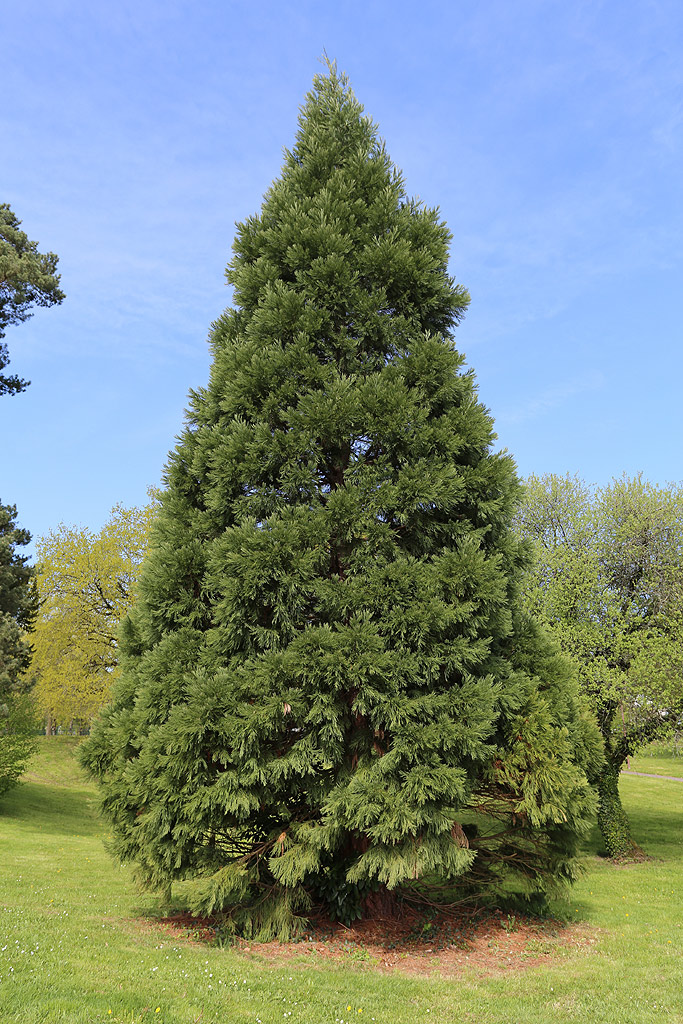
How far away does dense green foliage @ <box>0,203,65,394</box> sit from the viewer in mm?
21750

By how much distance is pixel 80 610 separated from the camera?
31031mm

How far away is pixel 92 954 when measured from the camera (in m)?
6.87

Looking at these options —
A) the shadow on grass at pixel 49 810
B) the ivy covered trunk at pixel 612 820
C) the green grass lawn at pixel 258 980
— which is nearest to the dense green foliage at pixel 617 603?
the ivy covered trunk at pixel 612 820

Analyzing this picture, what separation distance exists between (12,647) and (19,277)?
40.0ft

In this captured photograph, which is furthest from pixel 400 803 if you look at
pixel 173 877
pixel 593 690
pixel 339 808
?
pixel 593 690

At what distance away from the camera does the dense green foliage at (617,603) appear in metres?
17.1

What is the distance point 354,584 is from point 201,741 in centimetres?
263

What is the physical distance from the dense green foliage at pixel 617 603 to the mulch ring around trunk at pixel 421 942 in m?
8.44

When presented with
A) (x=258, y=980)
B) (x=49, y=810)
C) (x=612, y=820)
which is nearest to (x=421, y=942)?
(x=258, y=980)

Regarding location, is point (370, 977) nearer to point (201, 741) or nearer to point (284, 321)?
point (201, 741)

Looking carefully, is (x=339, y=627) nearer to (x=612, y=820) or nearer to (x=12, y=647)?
(x=612, y=820)

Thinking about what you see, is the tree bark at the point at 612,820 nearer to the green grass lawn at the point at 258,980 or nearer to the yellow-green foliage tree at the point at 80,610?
the green grass lawn at the point at 258,980

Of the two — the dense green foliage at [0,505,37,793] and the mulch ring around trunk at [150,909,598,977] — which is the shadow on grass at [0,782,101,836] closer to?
the dense green foliage at [0,505,37,793]

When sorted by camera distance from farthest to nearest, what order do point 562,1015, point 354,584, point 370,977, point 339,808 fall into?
point 354,584 → point 339,808 → point 370,977 → point 562,1015
